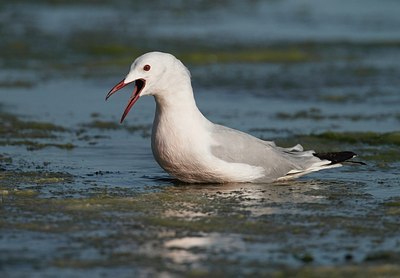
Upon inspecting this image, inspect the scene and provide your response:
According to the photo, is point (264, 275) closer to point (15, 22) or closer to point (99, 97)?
point (99, 97)

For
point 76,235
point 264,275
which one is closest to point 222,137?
point 76,235

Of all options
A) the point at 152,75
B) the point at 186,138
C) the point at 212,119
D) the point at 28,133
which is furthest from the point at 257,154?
the point at 212,119

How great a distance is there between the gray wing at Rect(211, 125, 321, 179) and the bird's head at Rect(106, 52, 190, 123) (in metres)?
0.57

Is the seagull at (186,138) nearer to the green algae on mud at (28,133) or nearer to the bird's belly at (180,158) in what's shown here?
the bird's belly at (180,158)

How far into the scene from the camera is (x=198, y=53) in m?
18.4

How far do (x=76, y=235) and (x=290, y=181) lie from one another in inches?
116

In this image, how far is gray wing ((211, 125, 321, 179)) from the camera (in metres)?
8.74

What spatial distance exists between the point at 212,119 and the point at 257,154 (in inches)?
156

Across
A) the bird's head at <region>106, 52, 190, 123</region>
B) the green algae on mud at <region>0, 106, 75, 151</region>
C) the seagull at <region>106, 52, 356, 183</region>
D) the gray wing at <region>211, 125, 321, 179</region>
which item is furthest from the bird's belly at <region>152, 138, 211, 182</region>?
the green algae on mud at <region>0, 106, 75, 151</region>

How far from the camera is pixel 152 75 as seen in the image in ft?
28.2

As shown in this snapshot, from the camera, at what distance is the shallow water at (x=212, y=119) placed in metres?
6.55

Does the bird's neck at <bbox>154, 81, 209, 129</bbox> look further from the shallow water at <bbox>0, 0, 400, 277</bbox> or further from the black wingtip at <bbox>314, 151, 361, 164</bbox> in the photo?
the black wingtip at <bbox>314, 151, 361, 164</bbox>

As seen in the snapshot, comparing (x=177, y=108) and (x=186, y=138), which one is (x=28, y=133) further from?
(x=186, y=138)

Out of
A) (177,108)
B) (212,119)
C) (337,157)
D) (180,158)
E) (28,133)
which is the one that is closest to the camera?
(180,158)
